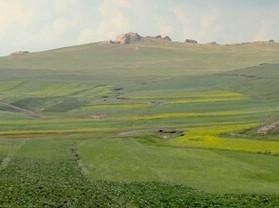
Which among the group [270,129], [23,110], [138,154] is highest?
[138,154]

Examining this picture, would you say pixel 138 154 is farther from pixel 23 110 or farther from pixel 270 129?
pixel 23 110

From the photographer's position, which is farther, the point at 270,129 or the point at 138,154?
the point at 270,129

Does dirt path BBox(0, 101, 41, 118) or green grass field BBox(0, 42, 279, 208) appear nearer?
green grass field BBox(0, 42, 279, 208)

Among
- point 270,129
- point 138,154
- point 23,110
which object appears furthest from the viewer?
point 23,110

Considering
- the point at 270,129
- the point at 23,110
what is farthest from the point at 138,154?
the point at 23,110

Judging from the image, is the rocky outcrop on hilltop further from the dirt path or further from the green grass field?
the dirt path

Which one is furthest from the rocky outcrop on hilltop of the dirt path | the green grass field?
the dirt path

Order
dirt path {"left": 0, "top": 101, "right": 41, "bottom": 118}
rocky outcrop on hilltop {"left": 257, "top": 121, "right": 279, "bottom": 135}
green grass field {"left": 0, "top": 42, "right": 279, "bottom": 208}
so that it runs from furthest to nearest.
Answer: dirt path {"left": 0, "top": 101, "right": 41, "bottom": 118} → rocky outcrop on hilltop {"left": 257, "top": 121, "right": 279, "bottom": 135} → green grass field {"left": 0, "top": 42, "right": 279, "bottom": 208}

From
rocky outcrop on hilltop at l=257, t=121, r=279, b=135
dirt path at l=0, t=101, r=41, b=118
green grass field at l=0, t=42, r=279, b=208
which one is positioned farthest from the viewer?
dirt path at l=0, t=101, r=41, b=118

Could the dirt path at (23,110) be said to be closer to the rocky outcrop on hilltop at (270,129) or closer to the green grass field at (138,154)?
the green grass field at (138,154)

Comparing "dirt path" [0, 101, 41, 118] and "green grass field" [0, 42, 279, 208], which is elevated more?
"green grass field" [0, 42, 279, 208]

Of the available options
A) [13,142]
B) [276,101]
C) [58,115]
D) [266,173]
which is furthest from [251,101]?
[266,173]

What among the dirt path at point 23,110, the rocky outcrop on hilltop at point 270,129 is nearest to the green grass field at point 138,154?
the dirt path at point 23,110

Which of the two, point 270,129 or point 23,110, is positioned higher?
point 270,129
